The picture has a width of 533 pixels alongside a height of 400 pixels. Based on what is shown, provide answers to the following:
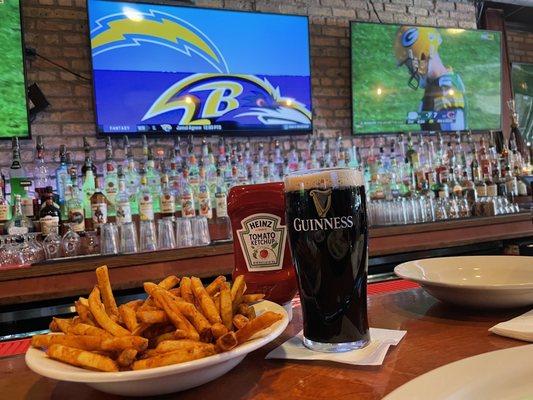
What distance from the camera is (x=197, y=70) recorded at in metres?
3.44

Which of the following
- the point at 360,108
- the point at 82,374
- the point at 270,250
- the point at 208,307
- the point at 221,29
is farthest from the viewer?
the point at 360,108

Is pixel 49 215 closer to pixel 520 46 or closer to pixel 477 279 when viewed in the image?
pixel 477 279

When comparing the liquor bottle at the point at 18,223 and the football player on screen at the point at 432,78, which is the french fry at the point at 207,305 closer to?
the liquor bottle at the point at 18,223

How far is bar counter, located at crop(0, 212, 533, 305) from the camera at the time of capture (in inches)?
83.6

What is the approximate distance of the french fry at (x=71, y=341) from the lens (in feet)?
1.82

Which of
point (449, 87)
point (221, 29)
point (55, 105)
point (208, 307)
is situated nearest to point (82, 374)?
point (208, 307)

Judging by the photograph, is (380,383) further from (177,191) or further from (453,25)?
(453,25)

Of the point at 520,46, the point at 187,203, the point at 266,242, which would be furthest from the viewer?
the point at 520,46

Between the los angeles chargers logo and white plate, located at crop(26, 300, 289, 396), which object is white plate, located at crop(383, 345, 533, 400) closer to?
white plate, located at crop(26, 300, 289, 396)

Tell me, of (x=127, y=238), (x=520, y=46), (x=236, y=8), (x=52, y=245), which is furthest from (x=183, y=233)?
(x=520, y=46)

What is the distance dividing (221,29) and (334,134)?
50.8 inches

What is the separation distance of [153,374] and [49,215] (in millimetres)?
2482

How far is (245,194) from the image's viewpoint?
0.89 meters

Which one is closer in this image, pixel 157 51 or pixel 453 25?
pixel 157 51
